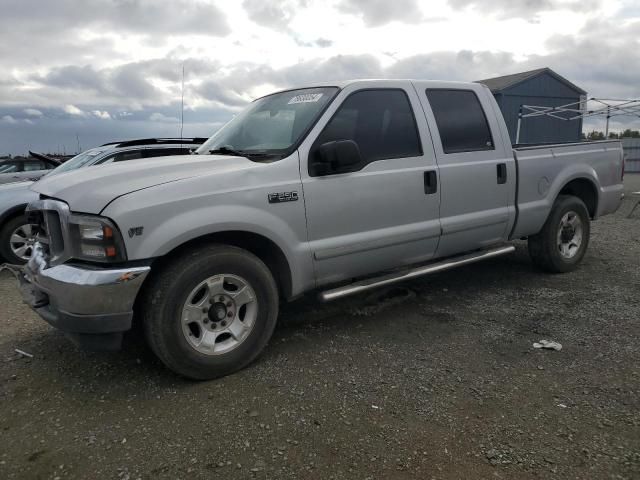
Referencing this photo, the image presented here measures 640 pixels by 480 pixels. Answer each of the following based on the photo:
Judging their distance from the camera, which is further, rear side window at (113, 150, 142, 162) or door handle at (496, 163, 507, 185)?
rear side window at (113, 150, 142, 162)

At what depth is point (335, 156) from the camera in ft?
11.2

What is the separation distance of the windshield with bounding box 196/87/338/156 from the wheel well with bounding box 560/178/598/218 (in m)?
3.29

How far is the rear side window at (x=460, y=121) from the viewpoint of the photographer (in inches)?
170

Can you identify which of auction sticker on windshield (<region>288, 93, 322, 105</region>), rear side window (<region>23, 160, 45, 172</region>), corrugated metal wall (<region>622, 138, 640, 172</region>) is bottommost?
corrugated metal wall (<region>622, 138, 640, 172</region>)

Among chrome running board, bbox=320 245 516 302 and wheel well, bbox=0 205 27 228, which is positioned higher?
wheel well, bbox=0 205 27 228

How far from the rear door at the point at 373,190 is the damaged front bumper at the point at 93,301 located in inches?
50.3

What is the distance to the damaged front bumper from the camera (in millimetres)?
2812

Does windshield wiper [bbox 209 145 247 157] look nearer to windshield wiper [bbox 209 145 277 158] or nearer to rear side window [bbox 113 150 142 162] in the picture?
windshield wiper [bbox 209 145 277 158]

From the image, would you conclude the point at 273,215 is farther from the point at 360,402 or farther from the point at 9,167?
the point at 9,167

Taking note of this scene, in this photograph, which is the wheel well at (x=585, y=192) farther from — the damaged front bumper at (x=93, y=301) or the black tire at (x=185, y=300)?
the damaged front bumper at (x=93, y=301)

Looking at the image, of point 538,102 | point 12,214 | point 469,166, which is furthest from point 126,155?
point 538,102

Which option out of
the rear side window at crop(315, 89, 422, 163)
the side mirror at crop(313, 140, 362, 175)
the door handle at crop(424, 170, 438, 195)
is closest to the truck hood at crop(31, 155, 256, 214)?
the side mirror at crop(313, 140, 362, 175)

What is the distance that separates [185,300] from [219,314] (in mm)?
277

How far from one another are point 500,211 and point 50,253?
12.3ft
